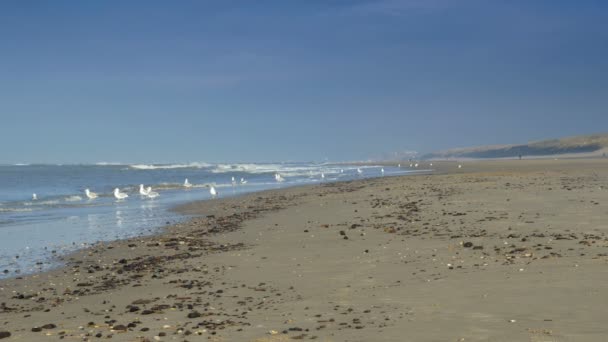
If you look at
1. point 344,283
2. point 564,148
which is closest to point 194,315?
point 344,283

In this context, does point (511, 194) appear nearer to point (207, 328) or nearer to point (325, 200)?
point (325, 200)

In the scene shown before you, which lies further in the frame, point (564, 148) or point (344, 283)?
point (564, 148)

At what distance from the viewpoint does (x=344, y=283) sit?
8.74m

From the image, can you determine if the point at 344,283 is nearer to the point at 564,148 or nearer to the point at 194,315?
the point at 194,315

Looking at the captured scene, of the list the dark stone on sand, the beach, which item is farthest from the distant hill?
the dark stone on sand

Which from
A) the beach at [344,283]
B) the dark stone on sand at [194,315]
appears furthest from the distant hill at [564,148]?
the dark stone on sand at [194,315]

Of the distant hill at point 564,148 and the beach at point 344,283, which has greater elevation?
the distant hill at point 564,148

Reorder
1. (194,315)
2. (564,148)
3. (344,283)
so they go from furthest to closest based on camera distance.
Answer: (564,148) → (344,283) → (194,315)

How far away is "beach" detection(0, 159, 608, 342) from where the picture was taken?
6207 millimetres

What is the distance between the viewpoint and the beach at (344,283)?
6.21 meters

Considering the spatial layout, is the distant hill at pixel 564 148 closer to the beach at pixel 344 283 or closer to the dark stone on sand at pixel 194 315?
the beach at pixel 344 283

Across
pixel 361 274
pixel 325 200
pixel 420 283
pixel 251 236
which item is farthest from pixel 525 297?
pixel 325 200

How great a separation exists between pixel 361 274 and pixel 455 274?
1510 millimetres

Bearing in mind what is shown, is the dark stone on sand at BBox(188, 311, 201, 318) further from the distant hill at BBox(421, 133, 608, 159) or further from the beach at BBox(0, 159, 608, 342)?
the distant hill at BBox(421, 133, 608, 159)
